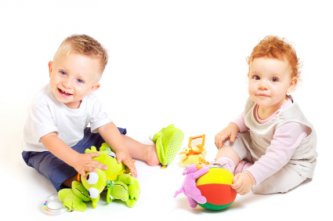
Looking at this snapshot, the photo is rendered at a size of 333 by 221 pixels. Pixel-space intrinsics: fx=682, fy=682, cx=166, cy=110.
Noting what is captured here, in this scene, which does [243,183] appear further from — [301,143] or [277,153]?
[301,143]

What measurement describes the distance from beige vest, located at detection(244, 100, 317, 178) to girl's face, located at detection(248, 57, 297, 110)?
0.21 ft

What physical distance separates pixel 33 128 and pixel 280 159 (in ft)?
2.96

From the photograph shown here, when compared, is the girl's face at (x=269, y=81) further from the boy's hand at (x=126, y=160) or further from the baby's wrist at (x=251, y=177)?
the boy's hand at (x=126, y=160)

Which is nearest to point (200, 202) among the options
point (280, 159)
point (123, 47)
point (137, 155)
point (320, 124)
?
point (280, 159)

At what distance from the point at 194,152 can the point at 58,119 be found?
1.90ft

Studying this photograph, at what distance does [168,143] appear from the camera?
2.76 metres

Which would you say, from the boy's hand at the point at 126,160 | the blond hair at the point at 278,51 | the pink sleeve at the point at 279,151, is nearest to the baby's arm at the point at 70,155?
the boy's hand at the point at 126,160

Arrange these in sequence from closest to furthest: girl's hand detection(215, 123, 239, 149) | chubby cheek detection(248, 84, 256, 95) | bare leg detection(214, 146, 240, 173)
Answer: chubby cheek detection(248, 84, 256, 95), bare leg detection(214, 146, 240, 173), girl's hand detection(215, 123, 239, 149)

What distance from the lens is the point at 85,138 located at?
2.74 metres

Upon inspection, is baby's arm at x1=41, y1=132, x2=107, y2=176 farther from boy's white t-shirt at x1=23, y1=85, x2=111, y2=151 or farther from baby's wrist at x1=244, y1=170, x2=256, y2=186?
baby's wrist at x1=244, y1=170, x2=256, y2=186

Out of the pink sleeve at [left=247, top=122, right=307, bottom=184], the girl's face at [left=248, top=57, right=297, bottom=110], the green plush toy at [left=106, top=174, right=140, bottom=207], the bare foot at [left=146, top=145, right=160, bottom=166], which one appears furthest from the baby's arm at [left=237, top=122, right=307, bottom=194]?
the bare foot at [left=146, top=145, right=160, bottom=166]

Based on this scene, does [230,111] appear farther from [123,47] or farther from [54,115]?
[54,115]

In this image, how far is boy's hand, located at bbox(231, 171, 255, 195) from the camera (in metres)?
2.30

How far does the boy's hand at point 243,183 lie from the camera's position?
230 centimetres
